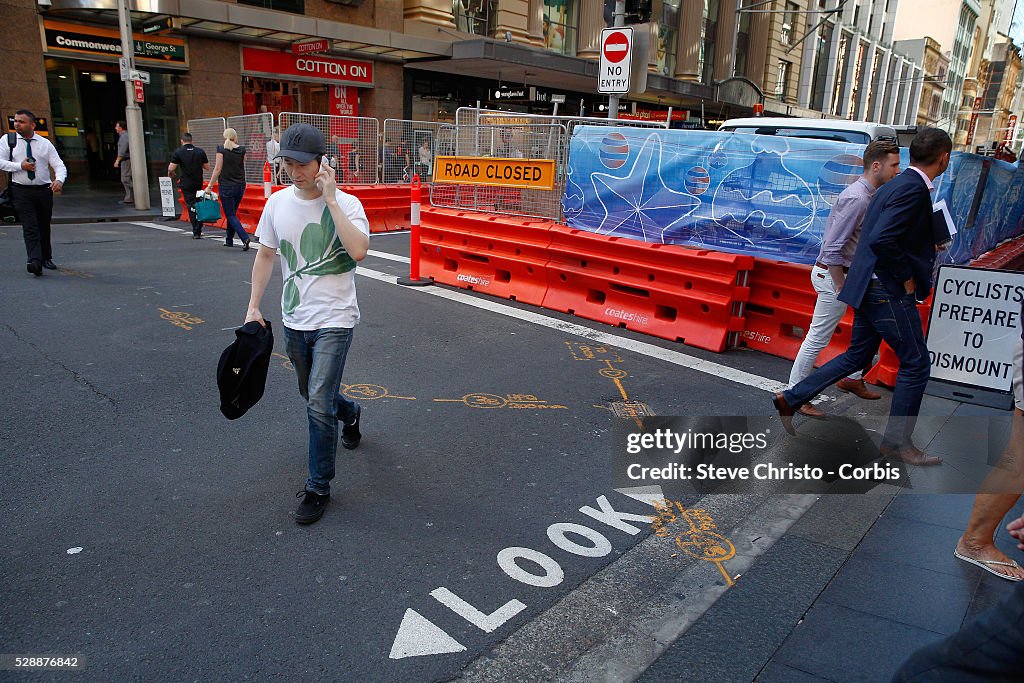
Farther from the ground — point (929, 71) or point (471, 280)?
point (929, 71)

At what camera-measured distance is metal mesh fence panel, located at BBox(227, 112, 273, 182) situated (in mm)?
14422

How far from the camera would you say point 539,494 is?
405 centimetres

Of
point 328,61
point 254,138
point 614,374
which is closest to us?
point 614,374

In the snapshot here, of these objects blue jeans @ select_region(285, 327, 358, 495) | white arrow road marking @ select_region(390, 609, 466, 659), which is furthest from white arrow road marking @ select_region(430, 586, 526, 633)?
blue jeans @ select_region(285, 327, 358, 495)

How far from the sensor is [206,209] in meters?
13.3

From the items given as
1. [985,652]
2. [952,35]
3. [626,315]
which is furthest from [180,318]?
[952,35]

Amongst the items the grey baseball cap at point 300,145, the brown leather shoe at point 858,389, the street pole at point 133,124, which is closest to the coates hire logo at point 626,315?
the brown leather shoe at point 858,389

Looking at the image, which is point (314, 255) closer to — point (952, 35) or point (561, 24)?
point (561, 24)

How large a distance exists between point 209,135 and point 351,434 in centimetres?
1449

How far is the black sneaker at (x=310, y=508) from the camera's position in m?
3.62

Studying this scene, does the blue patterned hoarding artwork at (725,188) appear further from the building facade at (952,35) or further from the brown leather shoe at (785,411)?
the building facade at (952,35)

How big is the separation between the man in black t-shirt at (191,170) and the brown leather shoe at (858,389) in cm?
1187

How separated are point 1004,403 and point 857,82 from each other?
61.5 meters

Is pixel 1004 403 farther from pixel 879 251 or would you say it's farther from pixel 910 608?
pixel 910 608
